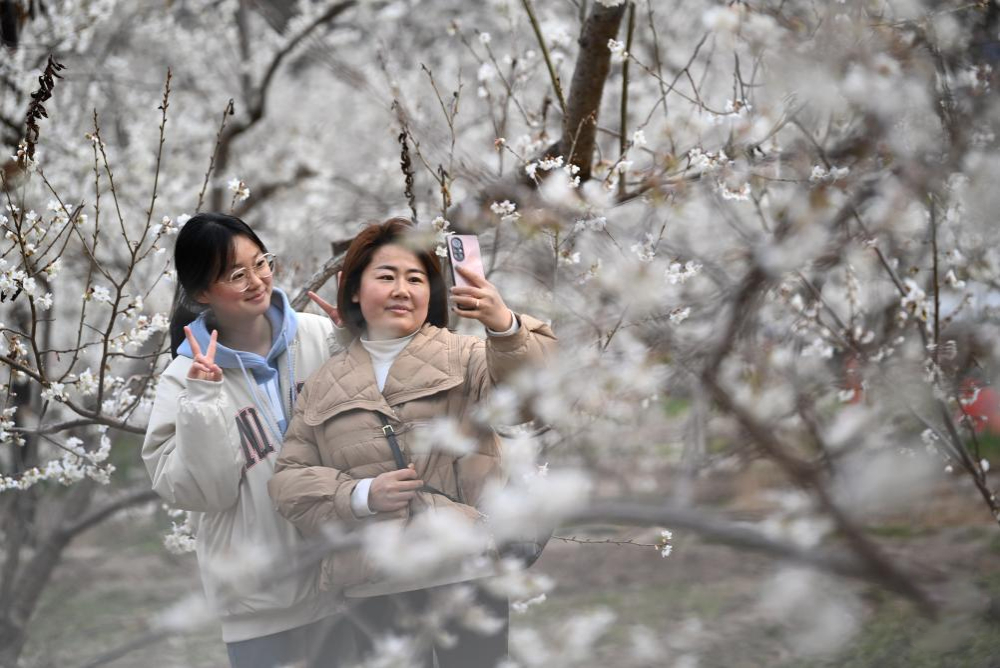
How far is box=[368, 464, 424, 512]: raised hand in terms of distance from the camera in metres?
1.85

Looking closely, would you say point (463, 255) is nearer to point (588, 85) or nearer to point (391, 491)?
point (391, 491)

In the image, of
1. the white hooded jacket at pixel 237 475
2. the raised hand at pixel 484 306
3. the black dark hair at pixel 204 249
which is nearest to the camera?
the raised hand at pixel 484 306

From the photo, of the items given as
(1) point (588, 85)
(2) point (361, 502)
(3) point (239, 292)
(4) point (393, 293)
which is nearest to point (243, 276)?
(3) point (239, 292)

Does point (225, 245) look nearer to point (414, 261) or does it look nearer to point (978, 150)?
point (414, 261)

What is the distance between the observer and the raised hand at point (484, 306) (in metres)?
1.83

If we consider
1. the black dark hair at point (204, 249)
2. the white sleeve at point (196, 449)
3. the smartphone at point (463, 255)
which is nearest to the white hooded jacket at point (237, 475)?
the white sleeve at point (196, 449)

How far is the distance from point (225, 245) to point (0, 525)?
12.3 feet

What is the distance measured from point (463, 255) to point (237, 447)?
61 centimetres

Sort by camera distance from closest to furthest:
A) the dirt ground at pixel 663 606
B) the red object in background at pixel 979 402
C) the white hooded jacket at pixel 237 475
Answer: the white hooded jacket at pixel 237 475 < the red object in background at pixel 979 402 < the dirt ground at pixel 663 606

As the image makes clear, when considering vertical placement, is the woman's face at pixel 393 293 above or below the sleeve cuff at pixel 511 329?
above

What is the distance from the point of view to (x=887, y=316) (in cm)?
358

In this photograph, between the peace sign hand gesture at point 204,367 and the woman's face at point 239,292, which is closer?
the peace sign hand gesture at point 204,367

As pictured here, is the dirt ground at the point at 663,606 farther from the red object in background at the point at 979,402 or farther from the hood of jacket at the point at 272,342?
the hood of jacket at the point at 272,342

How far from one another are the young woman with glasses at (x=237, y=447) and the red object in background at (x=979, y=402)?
6.46ft
